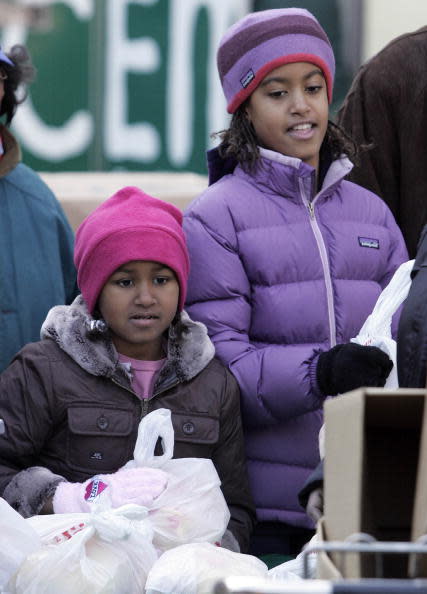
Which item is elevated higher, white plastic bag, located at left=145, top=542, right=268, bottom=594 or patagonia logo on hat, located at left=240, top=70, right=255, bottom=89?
patagonia logo on hat, located at left=240, top=70, right=255, bottom=89

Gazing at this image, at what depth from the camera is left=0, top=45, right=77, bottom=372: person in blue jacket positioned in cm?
367

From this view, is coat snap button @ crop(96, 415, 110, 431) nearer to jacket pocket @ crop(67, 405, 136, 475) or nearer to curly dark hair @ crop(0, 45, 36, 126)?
jacket pocket @ crop(67, 405, 136, 475)

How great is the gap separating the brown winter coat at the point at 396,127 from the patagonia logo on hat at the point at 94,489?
1.28 meters

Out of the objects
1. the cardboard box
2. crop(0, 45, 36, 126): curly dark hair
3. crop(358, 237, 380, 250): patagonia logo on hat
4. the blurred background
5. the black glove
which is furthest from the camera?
the blurred background

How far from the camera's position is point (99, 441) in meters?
3.06

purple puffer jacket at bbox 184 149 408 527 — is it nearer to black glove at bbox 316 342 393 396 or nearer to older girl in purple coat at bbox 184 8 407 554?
older girl in purple coat at bbox 184 8 407 554

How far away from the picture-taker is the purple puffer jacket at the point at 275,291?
10.5 feet

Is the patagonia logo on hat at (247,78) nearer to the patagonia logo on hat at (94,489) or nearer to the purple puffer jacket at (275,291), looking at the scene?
the purple puffer jacket at (275,291)

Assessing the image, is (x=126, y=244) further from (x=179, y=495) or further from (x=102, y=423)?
(x=179, y=495)

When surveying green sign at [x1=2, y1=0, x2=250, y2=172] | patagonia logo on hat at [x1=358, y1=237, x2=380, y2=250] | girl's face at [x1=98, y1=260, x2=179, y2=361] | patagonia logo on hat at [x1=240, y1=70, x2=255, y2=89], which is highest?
patagonia logo on hat at [x1=240, y1=70, x2=255, y2=89]

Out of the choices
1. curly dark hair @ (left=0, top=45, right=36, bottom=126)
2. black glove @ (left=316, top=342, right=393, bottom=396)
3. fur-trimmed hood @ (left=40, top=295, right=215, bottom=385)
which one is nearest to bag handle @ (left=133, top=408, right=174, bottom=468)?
fur-trimmed hood @ (left=40, top=295, right=215, bottom=385)

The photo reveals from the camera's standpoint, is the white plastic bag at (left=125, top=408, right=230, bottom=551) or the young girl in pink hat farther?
the young girl in pink hat

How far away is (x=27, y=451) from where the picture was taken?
3070 millimetres

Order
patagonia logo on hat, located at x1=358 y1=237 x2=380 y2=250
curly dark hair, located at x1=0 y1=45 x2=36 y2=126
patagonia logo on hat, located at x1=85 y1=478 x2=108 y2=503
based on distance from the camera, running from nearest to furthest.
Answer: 1. patagonia logo on hat, located at x1=85 y1=478 x2=108 y2=503
2. patagonia logo on hat, located at x1=358 y1=237 x2=380 y2=250
3. curly dark hair, located at x1=0 y1=45 x2=36 y2=126
